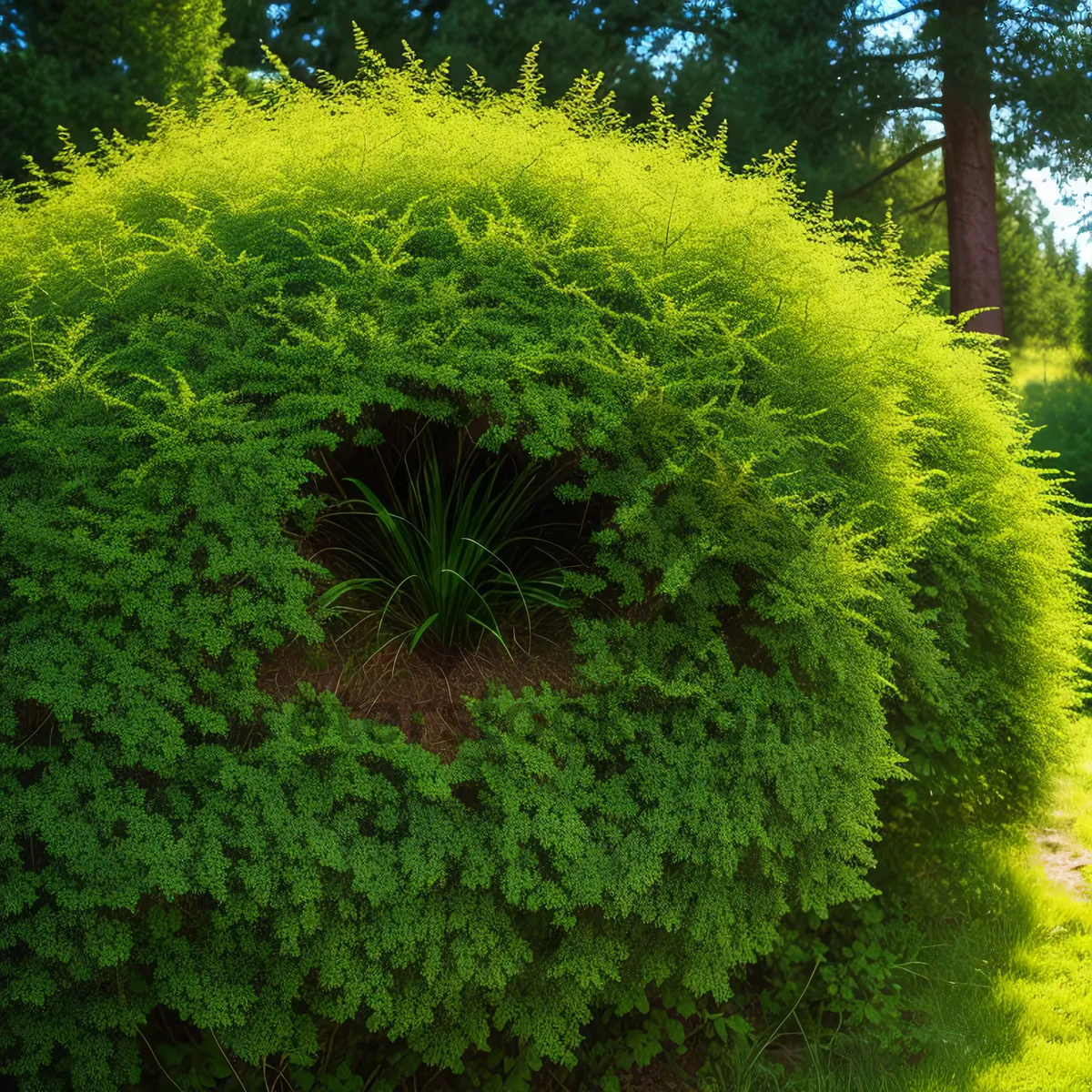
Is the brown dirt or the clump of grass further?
the clump of grass

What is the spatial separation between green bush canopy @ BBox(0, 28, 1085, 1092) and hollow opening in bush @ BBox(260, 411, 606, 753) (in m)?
0.15

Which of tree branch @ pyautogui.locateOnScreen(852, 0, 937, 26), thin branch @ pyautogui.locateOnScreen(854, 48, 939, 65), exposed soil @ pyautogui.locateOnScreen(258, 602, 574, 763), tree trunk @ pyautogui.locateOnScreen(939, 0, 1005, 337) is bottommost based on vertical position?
exposed soil @ pyautogui.locateOnScreen(258, 602, 574, 763)

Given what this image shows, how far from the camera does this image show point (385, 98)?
5.47 metres

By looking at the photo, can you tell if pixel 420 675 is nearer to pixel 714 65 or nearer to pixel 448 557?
pixel 448 557

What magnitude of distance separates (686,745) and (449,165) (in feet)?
8.67

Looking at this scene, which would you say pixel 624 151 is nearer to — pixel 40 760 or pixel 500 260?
pixel 500 260

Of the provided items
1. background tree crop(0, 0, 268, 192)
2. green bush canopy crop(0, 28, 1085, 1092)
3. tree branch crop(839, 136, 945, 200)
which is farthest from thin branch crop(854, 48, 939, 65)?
green bush canopy crop(0, 28, 1085, 1092)

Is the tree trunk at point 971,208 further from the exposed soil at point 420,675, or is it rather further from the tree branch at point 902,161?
the exposed soil at point 420,675

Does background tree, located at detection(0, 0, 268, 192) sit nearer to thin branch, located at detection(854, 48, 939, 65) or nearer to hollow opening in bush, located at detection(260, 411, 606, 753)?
thin branch, located at detection(854, 48, 939, 65)

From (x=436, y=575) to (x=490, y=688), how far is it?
60 cm

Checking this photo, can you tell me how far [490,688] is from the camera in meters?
3.45

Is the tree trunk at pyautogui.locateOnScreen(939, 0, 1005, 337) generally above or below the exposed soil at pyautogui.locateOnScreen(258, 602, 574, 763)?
above

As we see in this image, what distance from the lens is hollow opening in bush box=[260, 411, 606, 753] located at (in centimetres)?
361

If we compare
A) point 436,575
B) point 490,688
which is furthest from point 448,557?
point 490,688
